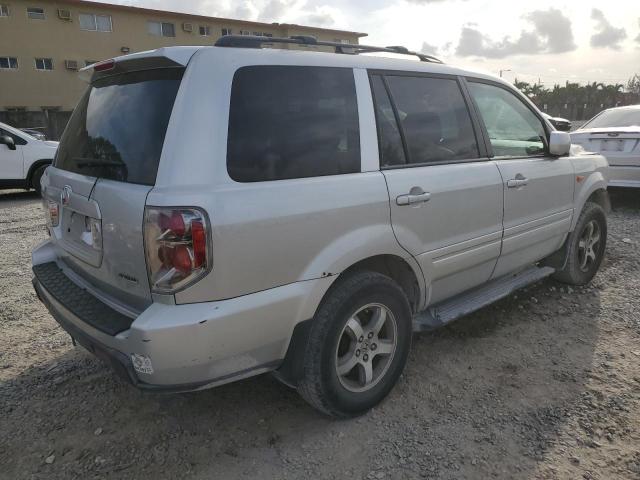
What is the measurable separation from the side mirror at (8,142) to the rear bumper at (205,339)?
841 cm

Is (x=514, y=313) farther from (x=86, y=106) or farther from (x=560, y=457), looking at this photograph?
(x=86, y=106)

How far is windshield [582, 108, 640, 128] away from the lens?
7.73 meters

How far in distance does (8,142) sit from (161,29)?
979 inches

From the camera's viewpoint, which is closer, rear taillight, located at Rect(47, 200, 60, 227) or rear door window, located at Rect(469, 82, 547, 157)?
rear taillight, located at Rect(47, 200, 60, 227)

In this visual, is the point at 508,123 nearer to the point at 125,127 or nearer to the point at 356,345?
the point at 356,345

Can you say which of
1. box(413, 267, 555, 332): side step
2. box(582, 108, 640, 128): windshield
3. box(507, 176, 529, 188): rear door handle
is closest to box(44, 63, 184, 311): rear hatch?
box(413, 267, 555, 332): side step

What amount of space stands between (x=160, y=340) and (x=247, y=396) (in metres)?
1.11

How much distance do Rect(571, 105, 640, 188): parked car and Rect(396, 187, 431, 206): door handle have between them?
5.91 m

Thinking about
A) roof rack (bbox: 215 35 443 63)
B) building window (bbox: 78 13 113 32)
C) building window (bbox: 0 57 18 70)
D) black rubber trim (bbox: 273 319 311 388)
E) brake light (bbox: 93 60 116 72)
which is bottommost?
black rubber trim (bbox: 273 319 311 388)

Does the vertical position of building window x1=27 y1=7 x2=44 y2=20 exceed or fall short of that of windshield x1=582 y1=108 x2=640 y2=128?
it exceeds it

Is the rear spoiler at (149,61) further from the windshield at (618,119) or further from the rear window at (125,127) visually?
the windshield at (618,119)

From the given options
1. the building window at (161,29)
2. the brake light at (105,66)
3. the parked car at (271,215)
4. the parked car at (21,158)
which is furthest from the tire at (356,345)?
the building window at (161,29)

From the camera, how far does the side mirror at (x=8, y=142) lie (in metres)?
9.04

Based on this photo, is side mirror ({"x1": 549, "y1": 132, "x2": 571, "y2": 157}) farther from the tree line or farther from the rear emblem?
the tree line
